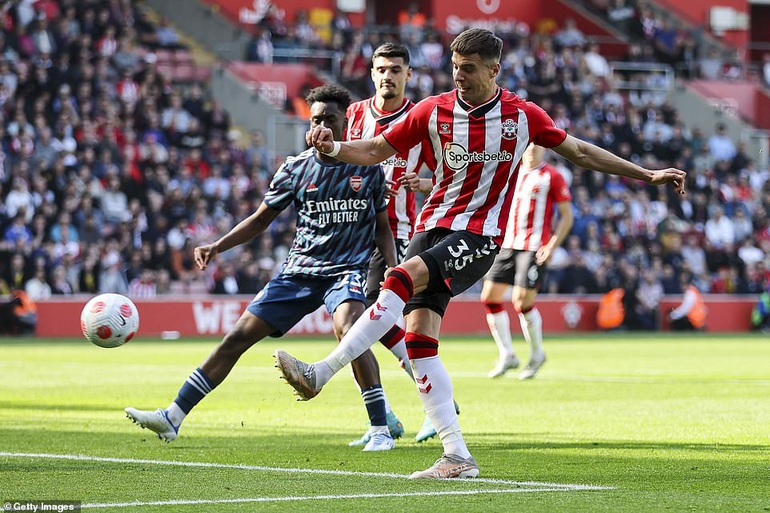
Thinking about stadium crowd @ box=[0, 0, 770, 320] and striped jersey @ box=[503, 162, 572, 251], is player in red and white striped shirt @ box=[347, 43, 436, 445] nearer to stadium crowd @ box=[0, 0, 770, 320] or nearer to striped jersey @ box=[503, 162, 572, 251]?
striped jersey @ box=[503, 162, 572, 251]

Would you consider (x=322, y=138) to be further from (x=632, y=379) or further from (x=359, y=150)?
(x=632, y=379)

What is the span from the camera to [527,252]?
52.7ft

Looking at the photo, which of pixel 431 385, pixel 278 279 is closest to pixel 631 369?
pixel 278 279

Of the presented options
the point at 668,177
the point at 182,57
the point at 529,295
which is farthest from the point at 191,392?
the point at 182,57

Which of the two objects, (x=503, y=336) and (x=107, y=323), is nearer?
(x=107, y=323)

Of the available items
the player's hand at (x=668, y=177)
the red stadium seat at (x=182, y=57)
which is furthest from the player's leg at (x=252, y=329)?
the red stadium seat at (x=182, y=57)

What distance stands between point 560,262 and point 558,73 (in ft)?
28.3

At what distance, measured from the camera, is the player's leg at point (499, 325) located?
618 inches

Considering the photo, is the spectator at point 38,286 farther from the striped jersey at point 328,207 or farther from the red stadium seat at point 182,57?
the striped jersey at point 328,207

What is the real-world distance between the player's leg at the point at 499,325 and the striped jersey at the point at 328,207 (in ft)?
21.5

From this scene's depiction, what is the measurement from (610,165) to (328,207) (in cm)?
218

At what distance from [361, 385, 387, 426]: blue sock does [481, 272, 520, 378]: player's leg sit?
6458mm

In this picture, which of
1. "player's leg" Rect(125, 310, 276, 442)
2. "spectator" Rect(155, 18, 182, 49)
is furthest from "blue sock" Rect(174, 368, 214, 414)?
"spectator" Rect(155, 18, 182, 49)

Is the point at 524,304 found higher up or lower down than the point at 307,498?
lower down
